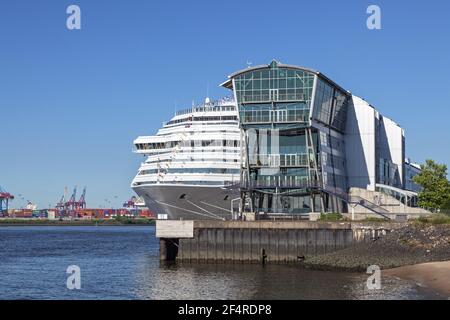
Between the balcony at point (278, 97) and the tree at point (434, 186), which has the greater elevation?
the balcony at point (278, 97)

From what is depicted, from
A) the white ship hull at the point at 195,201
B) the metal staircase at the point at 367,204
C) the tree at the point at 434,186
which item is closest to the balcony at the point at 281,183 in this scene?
the white ship hull at the point at 195,201

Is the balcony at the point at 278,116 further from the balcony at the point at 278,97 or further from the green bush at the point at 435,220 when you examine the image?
the green bush at the point at 435,220

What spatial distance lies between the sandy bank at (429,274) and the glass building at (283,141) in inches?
1059

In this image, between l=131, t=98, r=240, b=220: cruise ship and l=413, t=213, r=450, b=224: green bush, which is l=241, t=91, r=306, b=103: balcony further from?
l=413, t=213, r=450, b=224: green bush

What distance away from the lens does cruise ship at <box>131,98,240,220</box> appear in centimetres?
9325

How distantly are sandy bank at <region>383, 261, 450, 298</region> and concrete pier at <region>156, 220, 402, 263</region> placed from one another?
9081mm

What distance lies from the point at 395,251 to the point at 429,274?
364 inches

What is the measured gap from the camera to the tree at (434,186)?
85938mm

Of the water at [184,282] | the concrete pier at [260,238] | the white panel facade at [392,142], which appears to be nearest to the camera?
the water at [184,282]

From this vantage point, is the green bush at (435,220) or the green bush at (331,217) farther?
the green bush at (331,217)

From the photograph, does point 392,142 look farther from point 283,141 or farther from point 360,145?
point 283,141

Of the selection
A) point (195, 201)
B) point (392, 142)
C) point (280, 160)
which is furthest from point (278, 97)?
point (392, 142)
